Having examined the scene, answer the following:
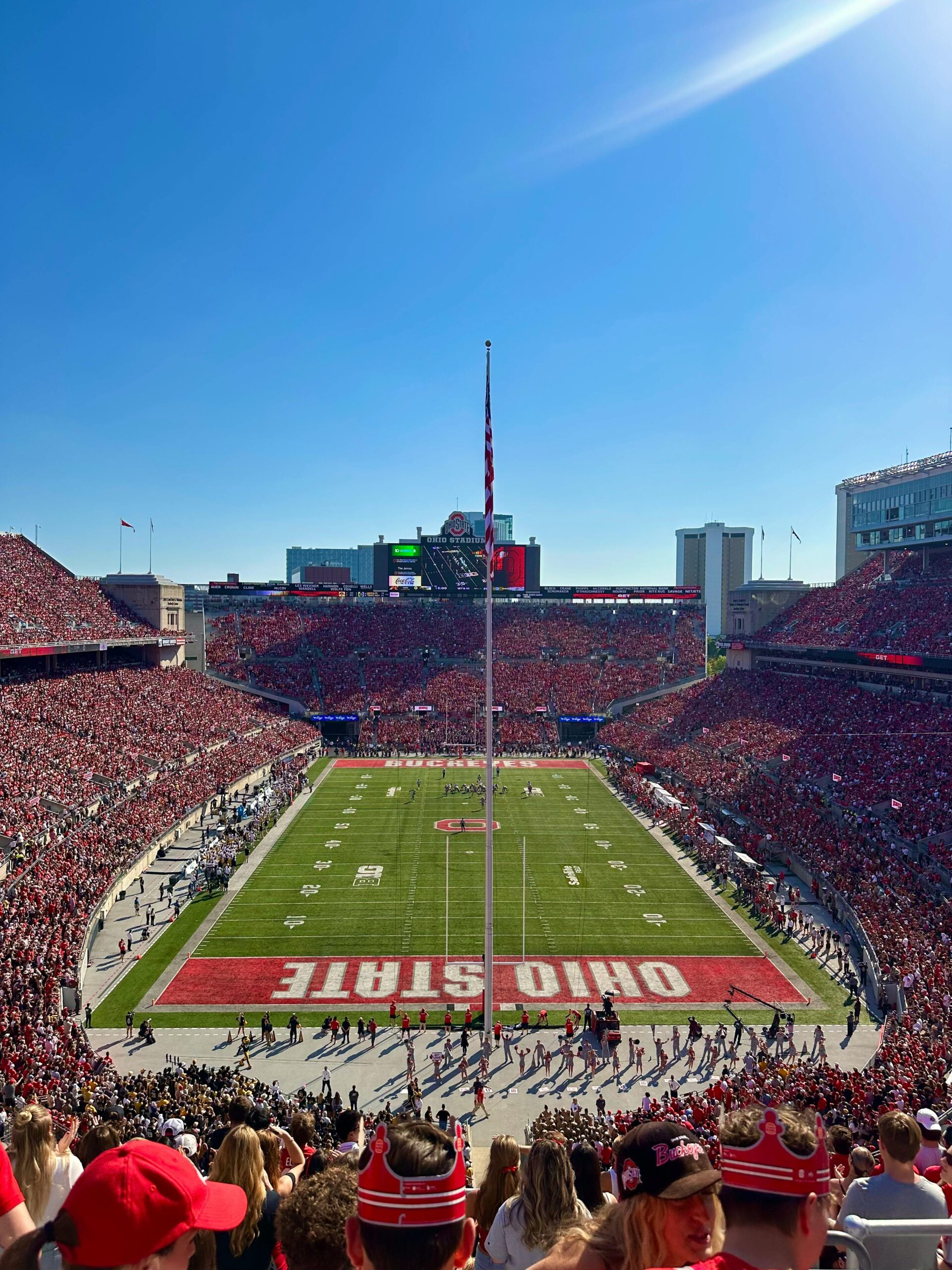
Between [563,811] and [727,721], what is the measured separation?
13.7 metres

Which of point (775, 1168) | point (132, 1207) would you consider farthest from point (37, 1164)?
point (775, 1168)

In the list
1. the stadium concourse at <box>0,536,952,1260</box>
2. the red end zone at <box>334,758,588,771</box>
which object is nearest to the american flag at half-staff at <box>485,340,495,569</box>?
the stadium concourse at <box>0,536,952,1260</box>

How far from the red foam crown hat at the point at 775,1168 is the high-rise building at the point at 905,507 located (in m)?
51.9

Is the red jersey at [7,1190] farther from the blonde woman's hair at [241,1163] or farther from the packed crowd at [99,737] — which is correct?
the packed crowd at [99,737]

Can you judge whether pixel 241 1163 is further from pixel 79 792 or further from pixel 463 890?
pixel 79 792

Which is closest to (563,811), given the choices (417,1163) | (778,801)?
(778,801)

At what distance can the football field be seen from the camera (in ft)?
71.7

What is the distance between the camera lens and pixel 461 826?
36344mm

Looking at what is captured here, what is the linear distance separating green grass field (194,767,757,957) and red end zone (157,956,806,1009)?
61 centimetres

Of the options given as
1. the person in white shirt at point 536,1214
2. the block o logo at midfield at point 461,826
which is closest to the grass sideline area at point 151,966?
the block o logo at midfield at point 461,826

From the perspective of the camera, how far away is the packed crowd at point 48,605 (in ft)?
139

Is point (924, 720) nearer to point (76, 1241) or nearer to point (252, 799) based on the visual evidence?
point (252, 799)

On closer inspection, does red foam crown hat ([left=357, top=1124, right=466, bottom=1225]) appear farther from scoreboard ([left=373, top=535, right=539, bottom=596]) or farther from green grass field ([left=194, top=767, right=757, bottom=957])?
scoreboard ([left=373, top=535, right=539, bottom=596])

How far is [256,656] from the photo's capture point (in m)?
65.4
